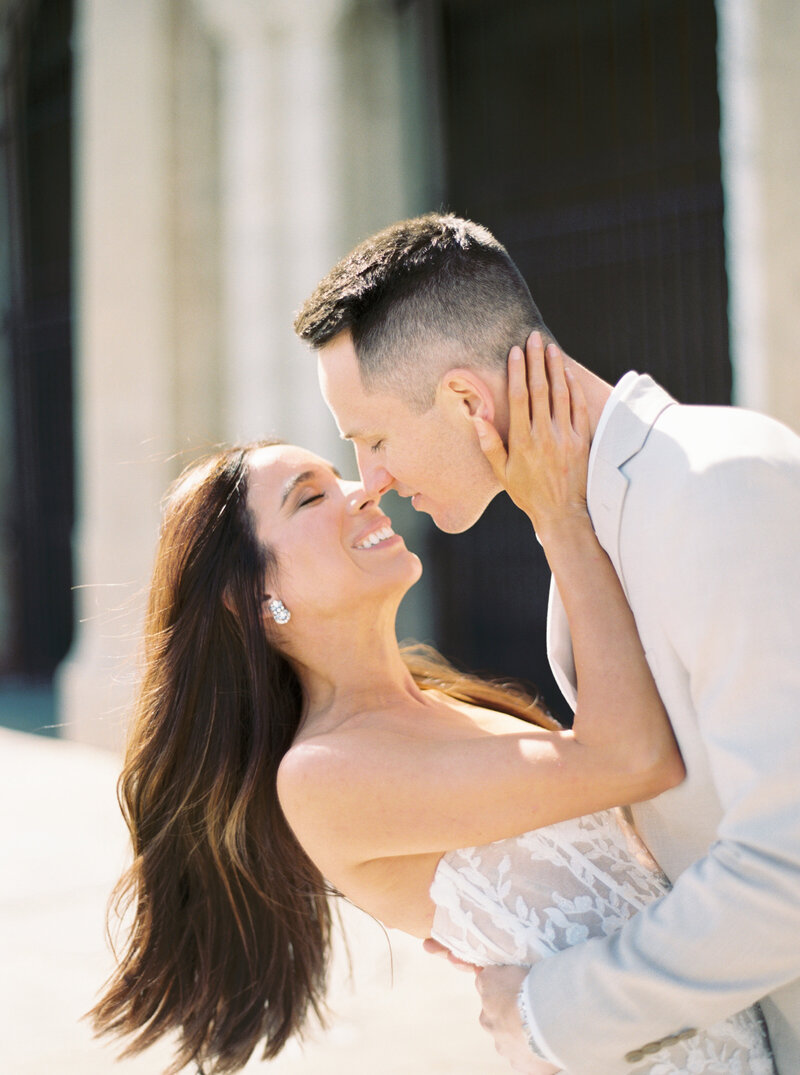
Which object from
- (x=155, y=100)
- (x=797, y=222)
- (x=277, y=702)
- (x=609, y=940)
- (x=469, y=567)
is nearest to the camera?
(x=609, y=940)

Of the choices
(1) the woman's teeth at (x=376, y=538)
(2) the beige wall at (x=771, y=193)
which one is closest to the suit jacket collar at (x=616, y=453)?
(1) the woman's teeth at (x=376, y=538)

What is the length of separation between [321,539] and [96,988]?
7.79 feet

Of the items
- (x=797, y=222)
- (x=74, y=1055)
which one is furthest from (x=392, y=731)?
(x=797, y=222)

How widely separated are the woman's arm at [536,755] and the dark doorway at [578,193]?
385 cm

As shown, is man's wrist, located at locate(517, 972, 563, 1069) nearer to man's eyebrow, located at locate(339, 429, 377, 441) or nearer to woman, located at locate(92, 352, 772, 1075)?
woman, located at locate(92, 352, 772, 1075)

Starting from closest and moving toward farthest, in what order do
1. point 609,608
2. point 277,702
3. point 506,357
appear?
point 609,608 < point 506,357 < point 277,702

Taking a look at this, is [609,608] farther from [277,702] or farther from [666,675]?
[277,702]

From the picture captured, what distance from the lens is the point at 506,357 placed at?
204 centimetres

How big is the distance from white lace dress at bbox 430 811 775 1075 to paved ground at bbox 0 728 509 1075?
107 cm

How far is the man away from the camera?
146 cm

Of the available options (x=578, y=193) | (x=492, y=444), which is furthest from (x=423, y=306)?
(x=578, y=193)

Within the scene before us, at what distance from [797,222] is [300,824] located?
3.55 meters

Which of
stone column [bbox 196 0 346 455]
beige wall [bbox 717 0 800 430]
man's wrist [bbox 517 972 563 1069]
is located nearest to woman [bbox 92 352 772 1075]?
man's wrist [bbox 517 972 563 1069]

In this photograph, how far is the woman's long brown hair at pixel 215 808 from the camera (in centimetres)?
248
